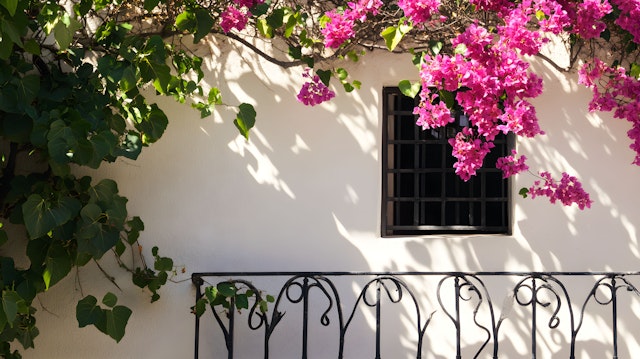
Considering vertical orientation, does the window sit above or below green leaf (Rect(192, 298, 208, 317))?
above

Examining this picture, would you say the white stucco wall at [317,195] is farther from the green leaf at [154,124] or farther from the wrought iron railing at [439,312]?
the green leaf at [154,124]

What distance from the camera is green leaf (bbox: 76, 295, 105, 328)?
4125mm

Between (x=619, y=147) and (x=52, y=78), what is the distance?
2.95 m

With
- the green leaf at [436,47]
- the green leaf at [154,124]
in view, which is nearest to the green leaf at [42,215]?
the green leaf at [154,124]

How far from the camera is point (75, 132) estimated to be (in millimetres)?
3805

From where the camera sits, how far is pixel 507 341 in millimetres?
4738

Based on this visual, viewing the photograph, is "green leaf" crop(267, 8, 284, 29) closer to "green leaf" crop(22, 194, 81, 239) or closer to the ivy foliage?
the ivy foliage

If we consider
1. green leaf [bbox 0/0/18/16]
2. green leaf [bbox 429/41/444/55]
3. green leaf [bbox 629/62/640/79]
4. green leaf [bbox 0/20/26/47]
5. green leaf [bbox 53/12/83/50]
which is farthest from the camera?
green leaf [bbox 629/62/640/79]

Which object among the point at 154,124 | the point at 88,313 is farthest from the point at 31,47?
the point at 88,313

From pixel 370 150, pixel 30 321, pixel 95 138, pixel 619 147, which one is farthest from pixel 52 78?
pixel 619 147

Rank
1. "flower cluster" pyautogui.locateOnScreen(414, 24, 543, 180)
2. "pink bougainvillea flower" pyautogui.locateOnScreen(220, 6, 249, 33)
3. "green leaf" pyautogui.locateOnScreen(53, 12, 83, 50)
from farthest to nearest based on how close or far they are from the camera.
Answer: "pink bougainvillea flower" pyautogui.locateOnScreen(220, 6, 249, 33) < "flower cluster" pyautogui.locateOnScreen(414, 24, 543, 180) < "green leaf" pyautogui.locateOnScreen(53, 12, 83, 50)

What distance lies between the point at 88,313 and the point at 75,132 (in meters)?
0.89

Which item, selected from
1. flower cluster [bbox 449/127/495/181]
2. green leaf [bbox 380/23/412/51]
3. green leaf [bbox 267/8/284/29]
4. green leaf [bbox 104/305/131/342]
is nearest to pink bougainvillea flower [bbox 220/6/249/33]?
green leaf [bbox 267/8/284/29]

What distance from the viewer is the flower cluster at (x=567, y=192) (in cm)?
440
